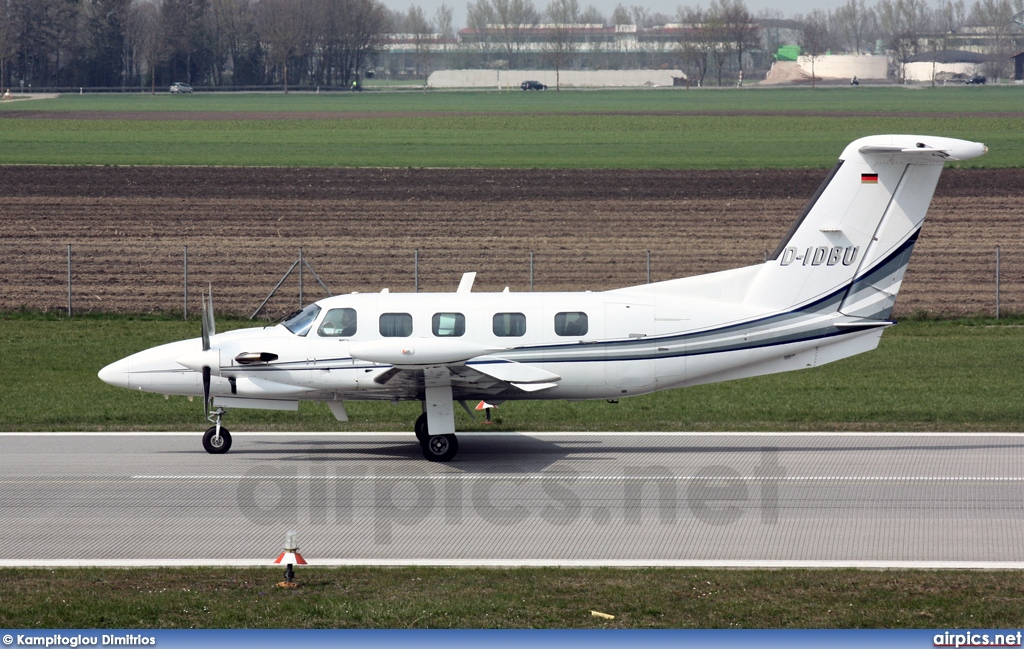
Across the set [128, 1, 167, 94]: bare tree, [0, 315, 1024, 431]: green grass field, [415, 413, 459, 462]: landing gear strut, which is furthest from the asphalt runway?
→ [128, 1, 167, 94]: bare tree

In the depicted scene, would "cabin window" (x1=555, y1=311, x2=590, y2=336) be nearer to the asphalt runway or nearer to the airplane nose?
the asphalt runway

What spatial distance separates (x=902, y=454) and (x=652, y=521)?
18.2ft

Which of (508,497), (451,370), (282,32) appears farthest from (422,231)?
(282,32)

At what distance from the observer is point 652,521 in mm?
15359

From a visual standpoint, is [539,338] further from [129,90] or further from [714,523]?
[129,90]

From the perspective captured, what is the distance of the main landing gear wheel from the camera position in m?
18.7

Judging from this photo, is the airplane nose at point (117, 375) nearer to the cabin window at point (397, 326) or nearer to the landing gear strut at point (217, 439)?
the landing gear strut at point (217, 439)

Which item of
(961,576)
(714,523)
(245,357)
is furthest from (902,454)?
(245,357)

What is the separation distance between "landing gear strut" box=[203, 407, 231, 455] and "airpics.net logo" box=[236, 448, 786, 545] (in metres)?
1.08

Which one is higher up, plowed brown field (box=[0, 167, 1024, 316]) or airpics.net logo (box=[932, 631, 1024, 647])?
plowed brown field (box=[0, 167, 1024, 316])

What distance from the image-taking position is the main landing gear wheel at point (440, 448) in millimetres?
18688

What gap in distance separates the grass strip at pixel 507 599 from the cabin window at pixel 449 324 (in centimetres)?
602

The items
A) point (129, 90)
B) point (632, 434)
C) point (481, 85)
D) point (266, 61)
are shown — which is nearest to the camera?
point (632, 434)

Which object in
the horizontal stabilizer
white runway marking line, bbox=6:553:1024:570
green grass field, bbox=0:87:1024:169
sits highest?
green grass field, bbox=0:87:1024:169
